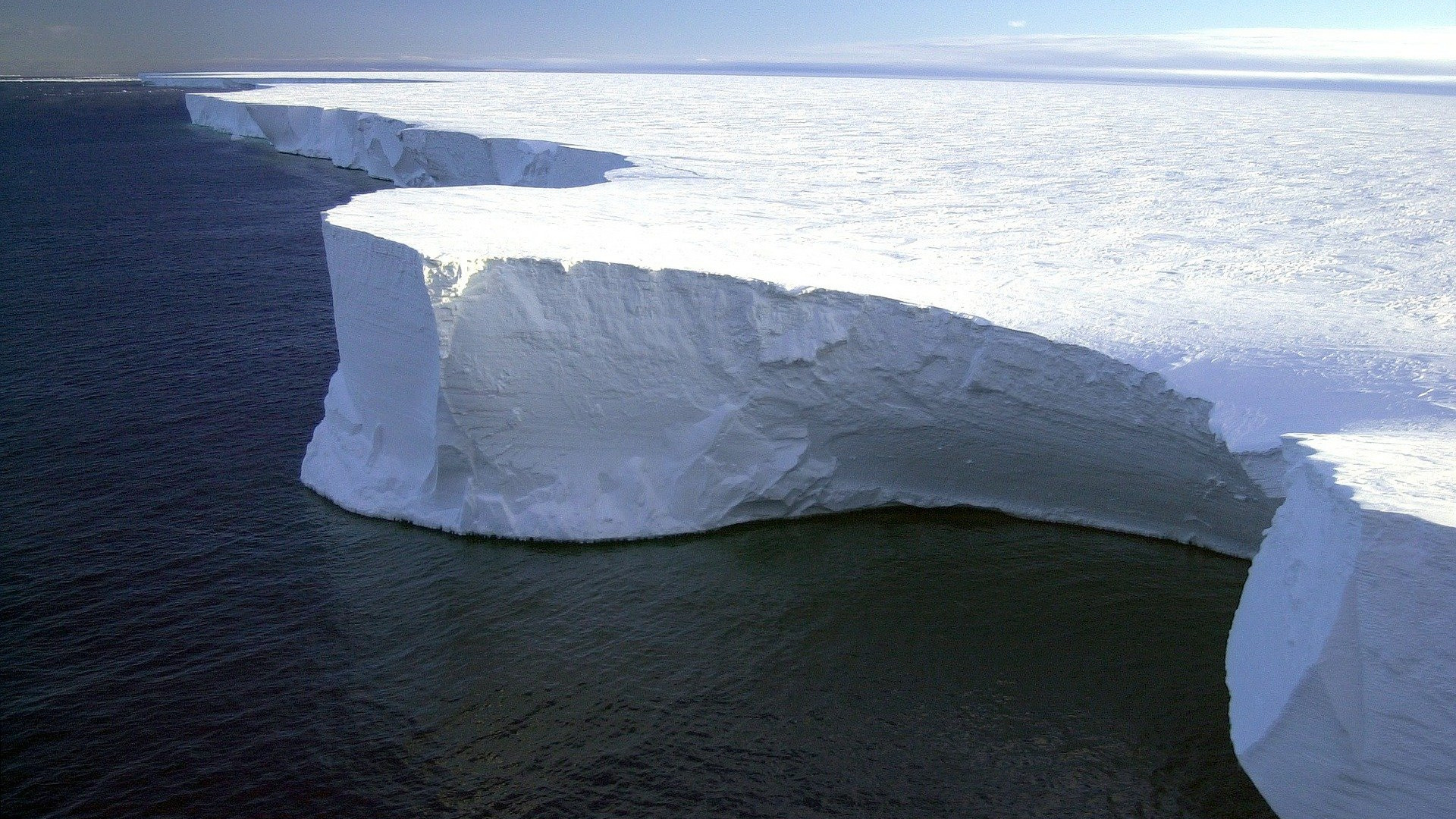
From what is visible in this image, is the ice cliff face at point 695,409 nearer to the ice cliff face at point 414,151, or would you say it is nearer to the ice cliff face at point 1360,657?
the ice cliff face at point 1360,657

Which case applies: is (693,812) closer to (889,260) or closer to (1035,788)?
(1035,788)

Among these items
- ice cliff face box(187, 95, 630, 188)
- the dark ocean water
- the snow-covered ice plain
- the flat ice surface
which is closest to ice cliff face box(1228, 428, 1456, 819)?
the snow-covered ice plain

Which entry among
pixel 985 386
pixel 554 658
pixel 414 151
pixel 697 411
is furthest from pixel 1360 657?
pixel 414 151

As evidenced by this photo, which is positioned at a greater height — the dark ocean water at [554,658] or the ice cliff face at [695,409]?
the ice cliff face at [695,409]

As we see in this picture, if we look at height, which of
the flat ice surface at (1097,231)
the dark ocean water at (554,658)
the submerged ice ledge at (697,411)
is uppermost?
the flat ice surface at (1097,231)

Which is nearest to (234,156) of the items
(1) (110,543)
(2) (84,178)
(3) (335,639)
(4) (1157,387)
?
(2) (84,178)

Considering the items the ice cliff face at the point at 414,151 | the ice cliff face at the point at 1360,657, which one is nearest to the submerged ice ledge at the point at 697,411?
the ice cliff face at the point at 1360,657

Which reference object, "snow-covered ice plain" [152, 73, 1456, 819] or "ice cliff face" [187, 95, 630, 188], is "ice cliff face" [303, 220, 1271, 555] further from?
"ice cliff face" [187, 95, 630, 188]

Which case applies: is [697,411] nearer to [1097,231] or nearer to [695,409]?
[695,409]
